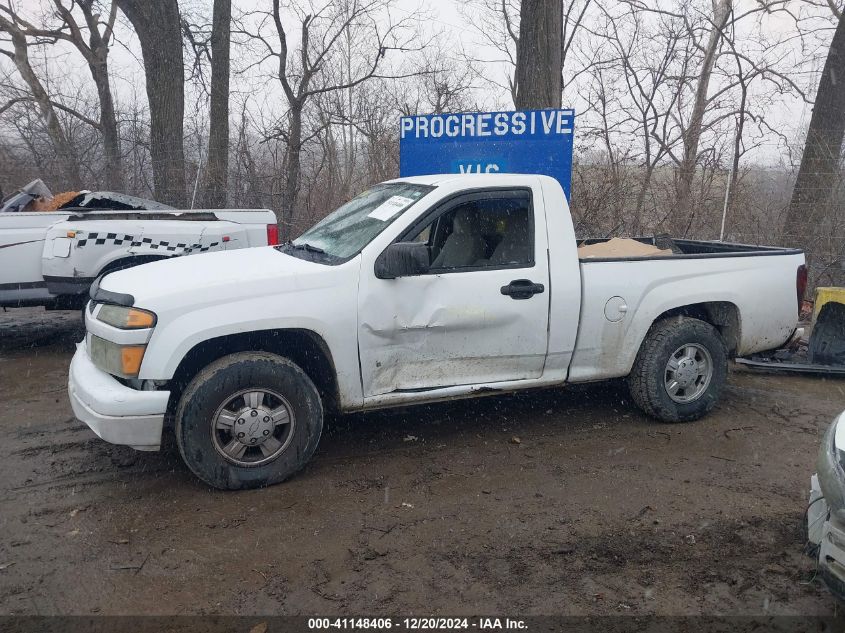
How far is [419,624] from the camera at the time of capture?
9.19 feet

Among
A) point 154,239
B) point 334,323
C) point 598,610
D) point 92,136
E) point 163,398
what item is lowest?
point 598,610

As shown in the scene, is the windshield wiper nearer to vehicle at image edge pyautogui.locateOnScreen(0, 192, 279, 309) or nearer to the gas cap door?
the gas cap door

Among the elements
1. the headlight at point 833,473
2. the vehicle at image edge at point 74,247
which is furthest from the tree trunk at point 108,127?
the headlight at point 833,473

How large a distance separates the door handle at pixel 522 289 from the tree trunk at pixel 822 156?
6.94 meters

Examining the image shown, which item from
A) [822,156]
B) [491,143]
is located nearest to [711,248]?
[491,143]

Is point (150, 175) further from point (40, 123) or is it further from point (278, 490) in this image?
point (278, 490)

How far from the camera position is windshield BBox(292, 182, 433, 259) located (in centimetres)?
432

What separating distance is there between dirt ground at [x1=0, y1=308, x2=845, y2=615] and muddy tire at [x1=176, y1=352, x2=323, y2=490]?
165 millimetres

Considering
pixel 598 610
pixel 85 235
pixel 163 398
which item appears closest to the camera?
pixel 598 610

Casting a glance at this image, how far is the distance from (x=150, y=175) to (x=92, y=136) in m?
3.38

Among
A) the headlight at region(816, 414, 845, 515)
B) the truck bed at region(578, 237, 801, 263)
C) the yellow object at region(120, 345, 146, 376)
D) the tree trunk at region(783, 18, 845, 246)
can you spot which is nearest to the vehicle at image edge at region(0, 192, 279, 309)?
the yellow object at region(120, 345, 146, 376)

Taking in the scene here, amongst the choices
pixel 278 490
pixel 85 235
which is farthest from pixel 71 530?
pixel 85 235

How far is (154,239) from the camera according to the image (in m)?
7.06

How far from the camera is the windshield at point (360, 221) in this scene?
432cm
